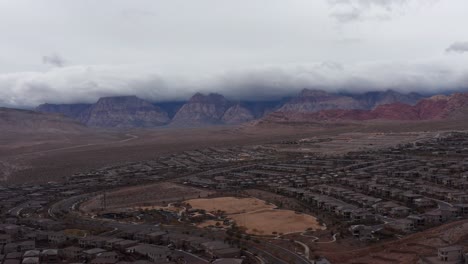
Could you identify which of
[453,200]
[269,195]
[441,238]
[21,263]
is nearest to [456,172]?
[453,200]

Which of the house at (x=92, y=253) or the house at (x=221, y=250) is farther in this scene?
the house at (x=92, y=253)

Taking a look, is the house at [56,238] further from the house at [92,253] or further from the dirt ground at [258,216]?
the dirt ground at [258,216]

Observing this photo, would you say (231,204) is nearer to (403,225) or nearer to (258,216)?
(258,216)

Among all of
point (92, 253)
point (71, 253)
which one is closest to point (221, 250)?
point (92, 253)

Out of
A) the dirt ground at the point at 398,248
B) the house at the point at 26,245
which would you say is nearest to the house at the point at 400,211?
the dirt ground at the point at 398,248

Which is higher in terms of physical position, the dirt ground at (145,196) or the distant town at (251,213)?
the distant town at (251,213)

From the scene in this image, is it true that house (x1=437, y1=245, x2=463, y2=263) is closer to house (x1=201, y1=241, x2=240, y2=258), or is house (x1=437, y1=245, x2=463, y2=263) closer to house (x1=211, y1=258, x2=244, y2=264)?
house (x1=211, y1=258, x2=244, y2=264)
